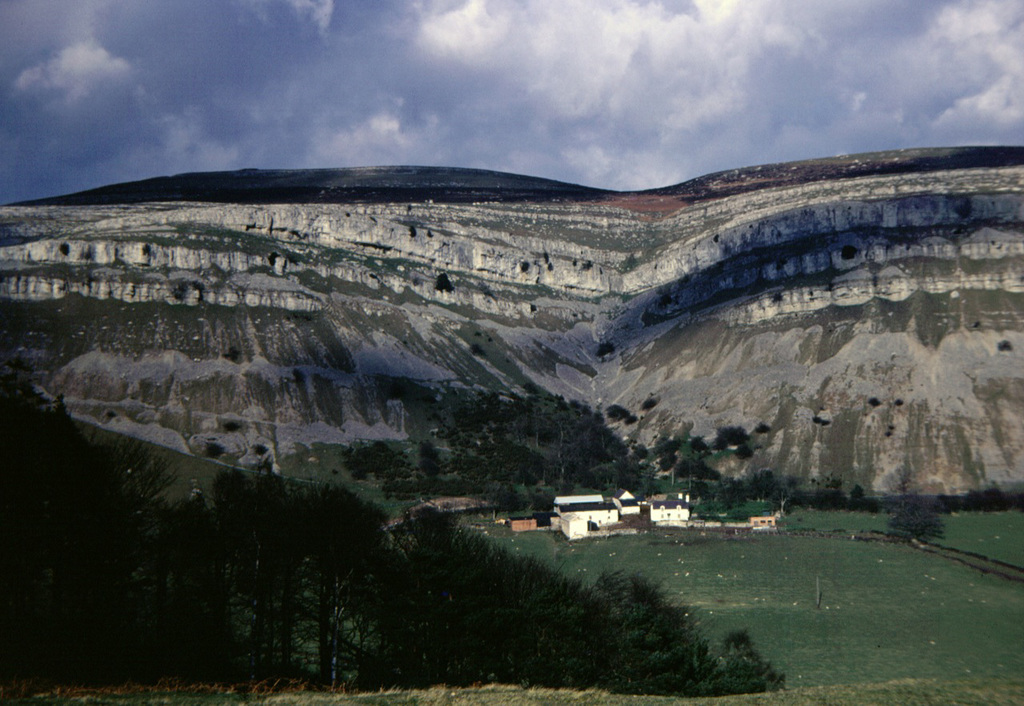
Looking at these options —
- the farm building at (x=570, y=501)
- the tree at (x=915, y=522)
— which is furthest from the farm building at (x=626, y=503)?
the tree at (x=915, y=522)

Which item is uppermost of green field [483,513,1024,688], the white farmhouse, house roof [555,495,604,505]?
house roof [555,495,604,505]

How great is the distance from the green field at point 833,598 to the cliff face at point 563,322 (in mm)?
34094

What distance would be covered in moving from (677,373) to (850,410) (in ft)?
113

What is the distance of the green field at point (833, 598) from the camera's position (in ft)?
134

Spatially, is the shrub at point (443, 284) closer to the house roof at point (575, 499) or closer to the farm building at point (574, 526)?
the house roof at point (575, 499)

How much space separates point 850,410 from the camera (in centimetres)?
10831

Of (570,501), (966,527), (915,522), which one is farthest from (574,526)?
(966,527)

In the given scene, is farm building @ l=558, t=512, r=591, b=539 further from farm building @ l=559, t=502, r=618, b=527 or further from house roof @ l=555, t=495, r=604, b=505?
house roof @ l=555, t=495, r=604, b=505

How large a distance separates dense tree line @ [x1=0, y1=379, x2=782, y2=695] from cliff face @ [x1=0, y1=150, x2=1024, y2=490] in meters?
63.9

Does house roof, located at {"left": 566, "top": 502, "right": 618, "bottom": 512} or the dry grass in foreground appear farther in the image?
house roof, located at {"left": 566, "top": 502, "right": 618, "bottom": 512}

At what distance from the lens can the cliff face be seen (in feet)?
340

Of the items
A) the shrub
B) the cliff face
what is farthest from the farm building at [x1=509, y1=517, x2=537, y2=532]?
the shrub

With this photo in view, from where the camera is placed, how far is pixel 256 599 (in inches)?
1326

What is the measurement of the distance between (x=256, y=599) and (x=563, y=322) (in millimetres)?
141005
